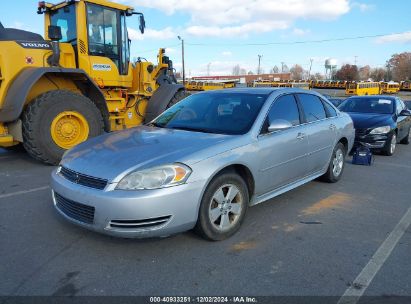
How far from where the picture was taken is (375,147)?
8445 mm

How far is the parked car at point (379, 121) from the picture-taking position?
27.7ft

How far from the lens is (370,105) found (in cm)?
971

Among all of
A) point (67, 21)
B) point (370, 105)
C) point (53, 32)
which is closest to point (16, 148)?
point (53, 32)

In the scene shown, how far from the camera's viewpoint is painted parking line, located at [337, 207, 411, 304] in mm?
2836

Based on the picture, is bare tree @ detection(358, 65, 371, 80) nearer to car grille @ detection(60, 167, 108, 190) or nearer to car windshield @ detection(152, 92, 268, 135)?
car windshield @ detection(152, 92, 268, 135)

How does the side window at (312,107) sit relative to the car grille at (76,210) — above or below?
above

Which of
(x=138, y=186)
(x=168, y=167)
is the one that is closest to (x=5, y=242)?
Result: (x=138, y=186)

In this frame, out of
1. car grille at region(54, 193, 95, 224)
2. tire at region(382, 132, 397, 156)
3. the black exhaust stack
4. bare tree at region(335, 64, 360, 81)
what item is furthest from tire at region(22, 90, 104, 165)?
bare tree at region(335, 64, 360, 81)

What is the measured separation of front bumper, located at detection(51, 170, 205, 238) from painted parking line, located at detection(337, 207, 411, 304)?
4.61 ft

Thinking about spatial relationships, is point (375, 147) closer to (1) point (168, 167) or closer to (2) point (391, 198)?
(2) point (391, 198)

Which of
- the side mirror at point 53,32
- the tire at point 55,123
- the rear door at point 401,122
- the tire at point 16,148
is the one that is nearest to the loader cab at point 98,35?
the side mirror at point 53,32

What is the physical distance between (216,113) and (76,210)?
2.02 meters

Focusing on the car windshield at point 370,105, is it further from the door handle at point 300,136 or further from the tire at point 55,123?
the tire at point 55,123

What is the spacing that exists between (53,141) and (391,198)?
A: 18.2 feet
